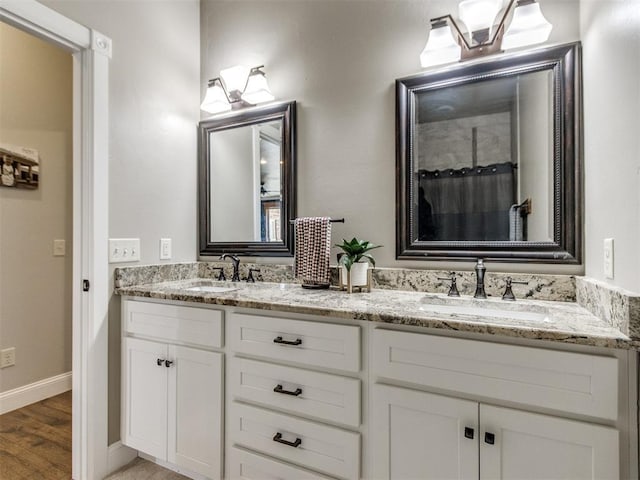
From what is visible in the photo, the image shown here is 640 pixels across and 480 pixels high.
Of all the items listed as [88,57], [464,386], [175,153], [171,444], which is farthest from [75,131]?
[464,386]

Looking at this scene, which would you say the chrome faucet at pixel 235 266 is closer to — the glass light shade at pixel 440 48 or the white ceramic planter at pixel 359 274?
the white ceramic planter at pixel 359 274

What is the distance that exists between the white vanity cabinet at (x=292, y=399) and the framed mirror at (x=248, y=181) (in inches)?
28.3

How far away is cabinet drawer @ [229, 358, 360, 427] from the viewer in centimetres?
117

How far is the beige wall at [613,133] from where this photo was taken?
918 millimetres

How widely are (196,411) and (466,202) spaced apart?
147 cm

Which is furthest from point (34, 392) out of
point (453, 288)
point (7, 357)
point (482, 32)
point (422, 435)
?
point (482, 32)

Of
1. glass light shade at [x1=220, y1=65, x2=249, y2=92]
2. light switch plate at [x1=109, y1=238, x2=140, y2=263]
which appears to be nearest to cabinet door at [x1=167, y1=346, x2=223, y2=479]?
light switch plate at [x1=109, y1=238, x2=140, y2=263]

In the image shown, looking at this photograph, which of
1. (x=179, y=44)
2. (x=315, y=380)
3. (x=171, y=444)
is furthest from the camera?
(x=179, y=44)

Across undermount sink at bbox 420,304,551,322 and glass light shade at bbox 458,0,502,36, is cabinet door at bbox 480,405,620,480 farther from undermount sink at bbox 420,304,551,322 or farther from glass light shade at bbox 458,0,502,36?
glass light shade at bbox 458,0,502,36

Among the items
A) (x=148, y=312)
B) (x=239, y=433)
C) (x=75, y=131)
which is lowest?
(x=239, y=433)

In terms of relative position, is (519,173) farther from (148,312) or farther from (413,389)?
(148,312)

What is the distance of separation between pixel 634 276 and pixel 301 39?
1842 millimetres

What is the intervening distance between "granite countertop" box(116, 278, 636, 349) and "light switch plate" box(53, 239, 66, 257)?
1.21 m

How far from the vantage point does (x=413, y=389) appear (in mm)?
1085
